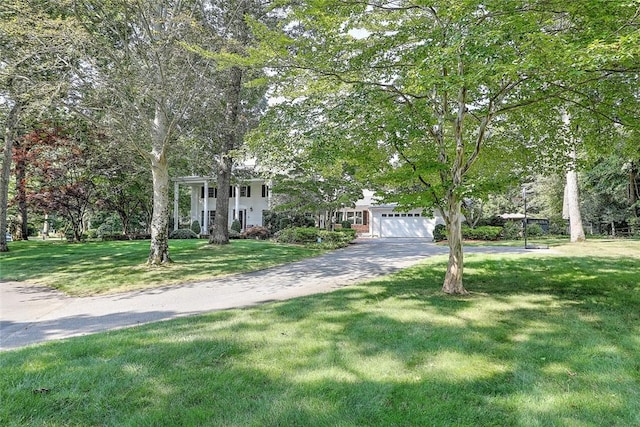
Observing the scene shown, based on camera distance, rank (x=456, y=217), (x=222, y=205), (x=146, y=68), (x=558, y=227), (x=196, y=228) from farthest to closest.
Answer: (x=196, y=228) < (x=558, y=227) < (x=222, y=205) < (x=146, y=68) < (x=456, y=217)

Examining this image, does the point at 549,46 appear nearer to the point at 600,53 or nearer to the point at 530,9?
the point at 600,53

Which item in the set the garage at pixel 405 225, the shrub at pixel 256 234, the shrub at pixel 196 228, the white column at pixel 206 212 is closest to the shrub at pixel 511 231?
the garage at pixel 405 225

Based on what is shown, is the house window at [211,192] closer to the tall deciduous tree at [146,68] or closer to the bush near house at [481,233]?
the bush near house at [481,233]

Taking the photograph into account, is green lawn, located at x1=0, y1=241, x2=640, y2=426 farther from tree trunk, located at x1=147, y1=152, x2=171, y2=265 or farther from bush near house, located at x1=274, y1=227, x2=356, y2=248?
bush near house, located at x1=274, y1=227, x2=356, y2=248

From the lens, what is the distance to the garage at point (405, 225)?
30.0m

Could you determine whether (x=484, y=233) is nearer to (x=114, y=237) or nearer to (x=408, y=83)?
(x=408, y=83)

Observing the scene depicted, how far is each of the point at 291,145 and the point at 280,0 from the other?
108 inches

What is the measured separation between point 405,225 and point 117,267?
2320 cm

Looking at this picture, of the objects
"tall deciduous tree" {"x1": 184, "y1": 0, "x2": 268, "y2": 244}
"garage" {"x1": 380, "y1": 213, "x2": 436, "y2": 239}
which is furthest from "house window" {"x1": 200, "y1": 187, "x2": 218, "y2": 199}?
"garage" {"x1": 380, "y1": 213, "x2": 436, "y2": 239}

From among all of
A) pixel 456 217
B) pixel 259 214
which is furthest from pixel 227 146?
pixel 259 214

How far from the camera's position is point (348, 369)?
3.70 metres

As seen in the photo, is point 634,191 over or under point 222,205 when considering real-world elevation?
over

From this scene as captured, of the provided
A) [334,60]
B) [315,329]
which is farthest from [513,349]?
[334,60]

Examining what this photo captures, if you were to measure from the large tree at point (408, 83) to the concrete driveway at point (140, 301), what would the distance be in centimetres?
317
